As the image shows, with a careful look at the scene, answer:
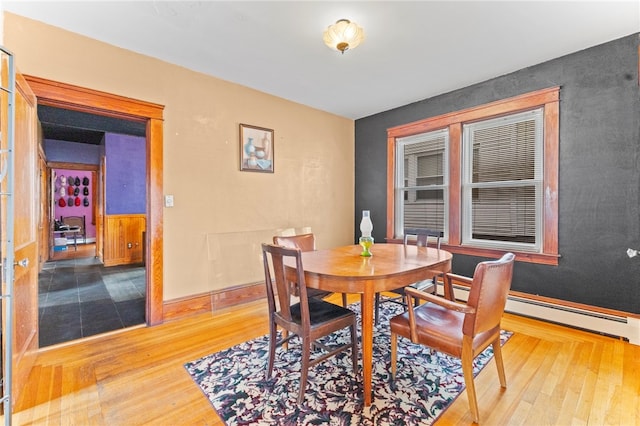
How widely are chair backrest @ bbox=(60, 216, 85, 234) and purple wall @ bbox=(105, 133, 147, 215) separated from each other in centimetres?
430

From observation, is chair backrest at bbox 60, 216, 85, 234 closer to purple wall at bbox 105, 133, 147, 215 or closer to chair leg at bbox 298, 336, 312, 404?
purple wall at bbox 105, 133, 147, 215

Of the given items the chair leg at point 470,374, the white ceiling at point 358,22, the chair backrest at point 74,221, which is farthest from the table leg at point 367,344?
→ the chair backrest at point 74,221

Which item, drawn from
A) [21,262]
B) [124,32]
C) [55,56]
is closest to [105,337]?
[21,262]

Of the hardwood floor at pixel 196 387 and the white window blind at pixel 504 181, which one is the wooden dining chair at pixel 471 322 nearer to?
the hardwood floor at pixel 196 387

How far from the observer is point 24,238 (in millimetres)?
2014

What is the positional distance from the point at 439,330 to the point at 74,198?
11.2m

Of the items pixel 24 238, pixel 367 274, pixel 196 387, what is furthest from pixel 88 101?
pixel 367 274

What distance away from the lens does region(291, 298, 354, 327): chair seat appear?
194 cm

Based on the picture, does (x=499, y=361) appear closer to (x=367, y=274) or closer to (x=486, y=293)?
(x=486, y=293)

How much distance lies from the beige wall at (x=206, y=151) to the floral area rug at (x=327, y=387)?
4.12ft

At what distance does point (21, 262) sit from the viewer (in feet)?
5.70

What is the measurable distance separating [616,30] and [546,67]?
1.85 feet

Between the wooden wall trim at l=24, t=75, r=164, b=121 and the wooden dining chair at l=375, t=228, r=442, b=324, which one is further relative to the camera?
the wooden dining chair at l=375, t=228, r=442, b=324

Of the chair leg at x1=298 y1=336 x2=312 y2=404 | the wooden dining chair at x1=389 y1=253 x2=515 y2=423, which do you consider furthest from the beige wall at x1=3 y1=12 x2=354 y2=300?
the wooden dining chair at x1=389 y1=253 x2=515 y2=423
